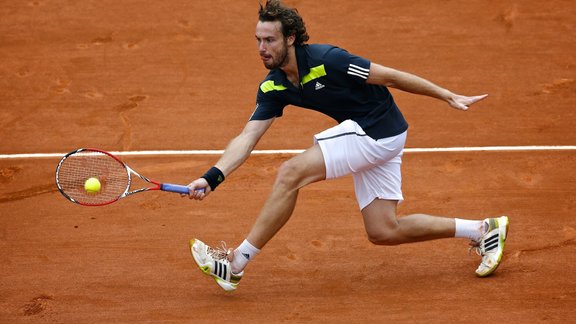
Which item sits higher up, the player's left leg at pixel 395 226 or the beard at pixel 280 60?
the beard at pixel 280 60

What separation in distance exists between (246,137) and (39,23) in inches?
243

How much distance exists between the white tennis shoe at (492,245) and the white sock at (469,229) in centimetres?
4

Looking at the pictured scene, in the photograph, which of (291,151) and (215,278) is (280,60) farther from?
(291,151)

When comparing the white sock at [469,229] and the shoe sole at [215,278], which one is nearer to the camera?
the shoe sole at [215,278]

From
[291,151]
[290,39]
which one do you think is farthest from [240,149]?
[291,151]

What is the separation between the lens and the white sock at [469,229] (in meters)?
7.52

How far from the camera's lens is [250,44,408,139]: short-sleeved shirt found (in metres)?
6.92

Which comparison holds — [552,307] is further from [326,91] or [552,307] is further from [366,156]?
[326,91]

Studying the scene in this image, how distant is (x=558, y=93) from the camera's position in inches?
434

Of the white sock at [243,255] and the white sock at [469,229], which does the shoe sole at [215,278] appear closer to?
the white sock at [243,255]

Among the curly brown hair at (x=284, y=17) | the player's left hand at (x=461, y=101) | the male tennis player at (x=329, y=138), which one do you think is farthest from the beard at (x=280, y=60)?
the player's left hand at (x=461, y=101)

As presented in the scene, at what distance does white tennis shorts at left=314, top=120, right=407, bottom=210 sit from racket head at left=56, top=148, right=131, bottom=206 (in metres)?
1.81

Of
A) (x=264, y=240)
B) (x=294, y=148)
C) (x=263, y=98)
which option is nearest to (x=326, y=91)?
(x=263, y=98)

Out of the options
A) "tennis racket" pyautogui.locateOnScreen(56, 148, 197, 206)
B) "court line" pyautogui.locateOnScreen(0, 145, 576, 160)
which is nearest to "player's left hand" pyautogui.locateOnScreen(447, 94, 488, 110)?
"tennis racket" pyautogui.locateOnScreen(56, 148, 197, 206)
